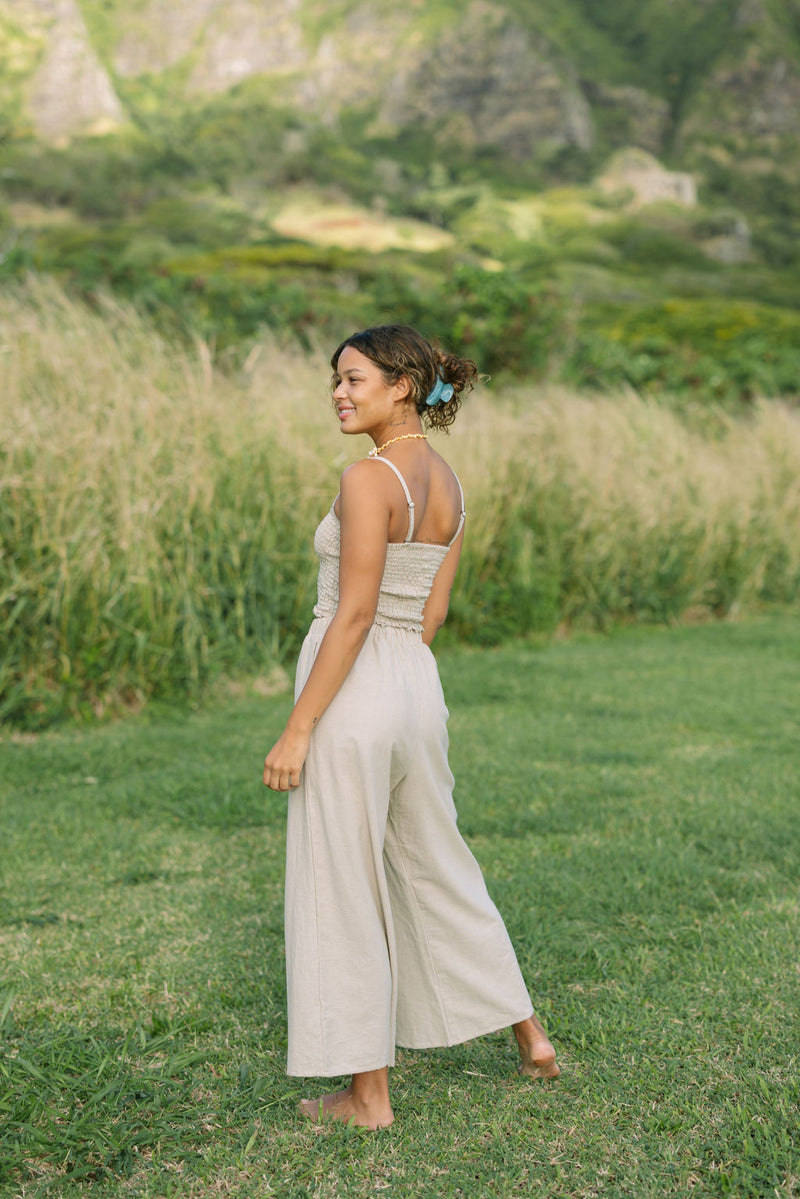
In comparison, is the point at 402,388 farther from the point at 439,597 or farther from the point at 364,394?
the point at 439,597

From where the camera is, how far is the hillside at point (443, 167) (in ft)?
46.4

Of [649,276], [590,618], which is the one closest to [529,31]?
[649,276]

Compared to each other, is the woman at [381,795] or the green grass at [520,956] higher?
the woman at [381,795]

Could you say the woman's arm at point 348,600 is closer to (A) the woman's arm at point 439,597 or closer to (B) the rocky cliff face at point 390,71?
(A) the woman's arm at point 439,597

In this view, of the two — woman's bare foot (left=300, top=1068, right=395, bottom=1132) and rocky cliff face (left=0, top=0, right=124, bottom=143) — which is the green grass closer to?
woman's bare foot (left=300, top=1068, right=395, bottom=1132)

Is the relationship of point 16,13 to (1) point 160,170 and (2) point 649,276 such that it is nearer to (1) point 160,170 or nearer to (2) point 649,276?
(1) point 160,170

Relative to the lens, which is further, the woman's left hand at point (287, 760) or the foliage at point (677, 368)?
the foliage at point (677, 368)

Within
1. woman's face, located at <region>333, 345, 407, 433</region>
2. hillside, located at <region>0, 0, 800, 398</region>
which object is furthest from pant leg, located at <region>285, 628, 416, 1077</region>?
hillside, located at <region>0, 0, 800, 398</region>

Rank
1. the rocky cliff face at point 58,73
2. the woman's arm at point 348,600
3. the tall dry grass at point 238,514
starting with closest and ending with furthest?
the woman's arm at point 348,600, the tall dry grass at point 238,514, the rocky cliff face at point 58,73

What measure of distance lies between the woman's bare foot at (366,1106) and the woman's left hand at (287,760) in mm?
620

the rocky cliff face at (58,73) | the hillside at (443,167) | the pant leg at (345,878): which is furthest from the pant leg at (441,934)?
the rocky cliff face at (58,73)

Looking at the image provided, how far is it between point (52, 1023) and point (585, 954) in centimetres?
138

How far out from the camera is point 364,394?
2291 millimetres

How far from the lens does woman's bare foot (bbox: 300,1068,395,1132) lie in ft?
7.48
